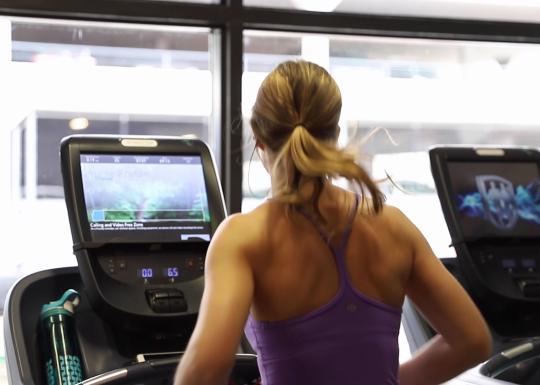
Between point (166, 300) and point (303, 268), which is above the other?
point (303, 268)

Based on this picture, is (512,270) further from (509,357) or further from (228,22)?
(228,22)

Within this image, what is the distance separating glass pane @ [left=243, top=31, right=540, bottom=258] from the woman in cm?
198

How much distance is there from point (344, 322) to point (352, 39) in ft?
7.52

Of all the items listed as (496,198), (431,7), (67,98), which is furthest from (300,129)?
(431,7)

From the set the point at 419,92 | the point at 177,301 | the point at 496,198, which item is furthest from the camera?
the point at 419,92

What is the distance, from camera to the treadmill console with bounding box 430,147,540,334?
9.01 ft

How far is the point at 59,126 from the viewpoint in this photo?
3217 mm

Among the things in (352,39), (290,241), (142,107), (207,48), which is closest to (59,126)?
(142,107)

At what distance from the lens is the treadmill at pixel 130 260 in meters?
2.28

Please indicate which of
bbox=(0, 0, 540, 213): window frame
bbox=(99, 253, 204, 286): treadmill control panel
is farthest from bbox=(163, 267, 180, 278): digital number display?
bbox=(0, 0, 540, 213): window frame

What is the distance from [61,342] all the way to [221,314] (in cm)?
101

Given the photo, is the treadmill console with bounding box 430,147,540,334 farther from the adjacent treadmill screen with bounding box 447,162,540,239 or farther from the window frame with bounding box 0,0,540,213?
the window frame with bounding box 0,0,540,213

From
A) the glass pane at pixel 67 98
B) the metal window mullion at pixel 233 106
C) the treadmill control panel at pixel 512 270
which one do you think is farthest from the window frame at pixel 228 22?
the treadmill control panel at pixel 512 270

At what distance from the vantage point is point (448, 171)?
2.88 meters
